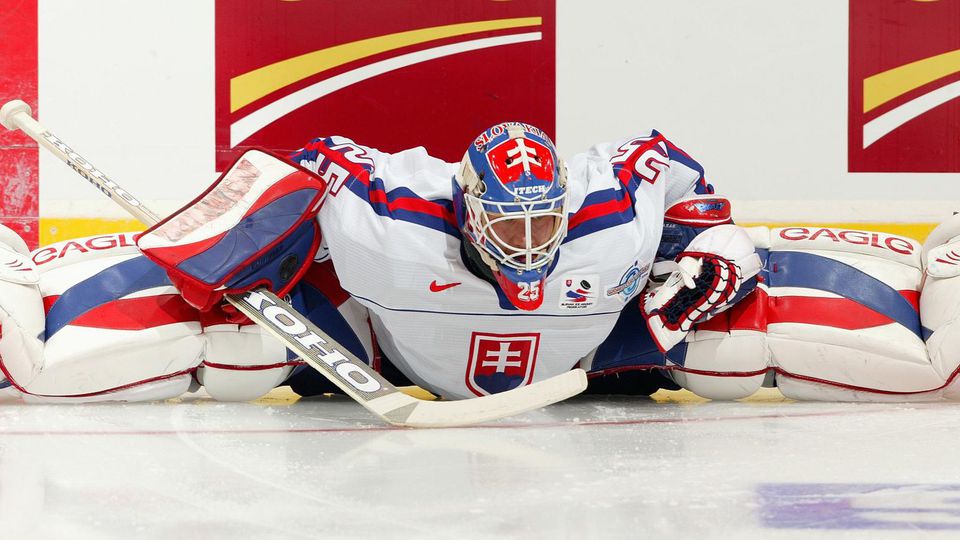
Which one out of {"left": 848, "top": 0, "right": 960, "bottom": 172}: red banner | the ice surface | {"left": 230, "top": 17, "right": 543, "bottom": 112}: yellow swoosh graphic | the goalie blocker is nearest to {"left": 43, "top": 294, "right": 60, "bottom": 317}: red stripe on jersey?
the ice surface

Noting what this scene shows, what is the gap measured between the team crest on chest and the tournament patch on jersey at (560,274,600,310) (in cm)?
11

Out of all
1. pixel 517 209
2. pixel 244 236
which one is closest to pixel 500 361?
pixel 517 209

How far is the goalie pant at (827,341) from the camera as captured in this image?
2.58 m

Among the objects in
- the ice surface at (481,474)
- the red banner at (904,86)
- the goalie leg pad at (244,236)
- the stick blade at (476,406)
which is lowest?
the ice surface at (481,474)

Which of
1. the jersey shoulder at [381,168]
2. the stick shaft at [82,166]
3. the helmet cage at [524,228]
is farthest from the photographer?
the stick shaft at [82,166]

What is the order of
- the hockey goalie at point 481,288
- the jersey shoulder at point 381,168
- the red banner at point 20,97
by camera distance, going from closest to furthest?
the hockey goalie at point 481,288
the jersey shoulder at point 381,168
the red banner at point 20,97

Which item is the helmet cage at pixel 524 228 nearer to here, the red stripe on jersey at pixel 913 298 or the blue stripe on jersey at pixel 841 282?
the blue stripe on jersey at pixel 841 282

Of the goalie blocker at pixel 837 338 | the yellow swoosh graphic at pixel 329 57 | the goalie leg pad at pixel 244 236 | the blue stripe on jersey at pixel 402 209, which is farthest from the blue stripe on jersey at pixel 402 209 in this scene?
the yellow swoosh graphic at pixel 329 57

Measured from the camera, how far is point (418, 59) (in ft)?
12.1

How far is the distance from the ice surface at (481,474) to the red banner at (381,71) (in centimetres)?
139

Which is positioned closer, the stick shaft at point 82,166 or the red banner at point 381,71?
the stick shaft at point 82,166

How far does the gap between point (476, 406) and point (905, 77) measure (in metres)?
2.30

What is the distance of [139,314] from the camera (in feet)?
8.50

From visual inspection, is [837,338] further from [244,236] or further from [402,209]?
[244,236]
